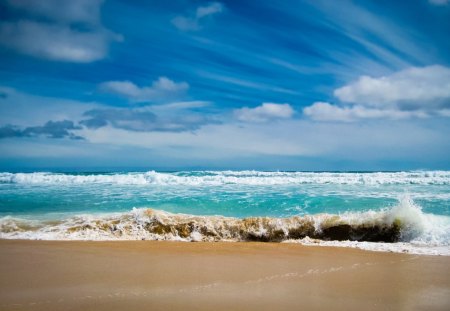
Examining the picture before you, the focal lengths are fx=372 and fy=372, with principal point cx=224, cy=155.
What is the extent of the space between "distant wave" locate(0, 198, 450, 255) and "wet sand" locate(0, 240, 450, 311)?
122 centimetres

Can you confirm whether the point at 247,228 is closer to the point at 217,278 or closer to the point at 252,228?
the point at 252,228

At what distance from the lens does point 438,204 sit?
12.0 meters

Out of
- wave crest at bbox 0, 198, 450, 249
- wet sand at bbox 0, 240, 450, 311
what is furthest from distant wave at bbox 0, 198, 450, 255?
wet sand at bbox 0, 240, 450, 311

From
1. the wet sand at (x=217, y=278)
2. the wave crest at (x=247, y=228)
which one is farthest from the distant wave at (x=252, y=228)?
the wet sand at (x=217, y=278)

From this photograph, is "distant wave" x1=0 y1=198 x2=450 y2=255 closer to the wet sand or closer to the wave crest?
the wave crest

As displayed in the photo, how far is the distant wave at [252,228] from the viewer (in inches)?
330

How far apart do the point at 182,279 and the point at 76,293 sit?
136cm

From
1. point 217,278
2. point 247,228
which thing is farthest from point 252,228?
point 217,278

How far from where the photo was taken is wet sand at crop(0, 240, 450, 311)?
4.17m

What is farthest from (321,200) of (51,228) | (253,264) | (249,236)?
(51,228)

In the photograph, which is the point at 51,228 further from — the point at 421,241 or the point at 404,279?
the point at 421,241

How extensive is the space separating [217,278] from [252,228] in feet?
12.4

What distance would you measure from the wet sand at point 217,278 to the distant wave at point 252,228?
1.22 m

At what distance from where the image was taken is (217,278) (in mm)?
5160
